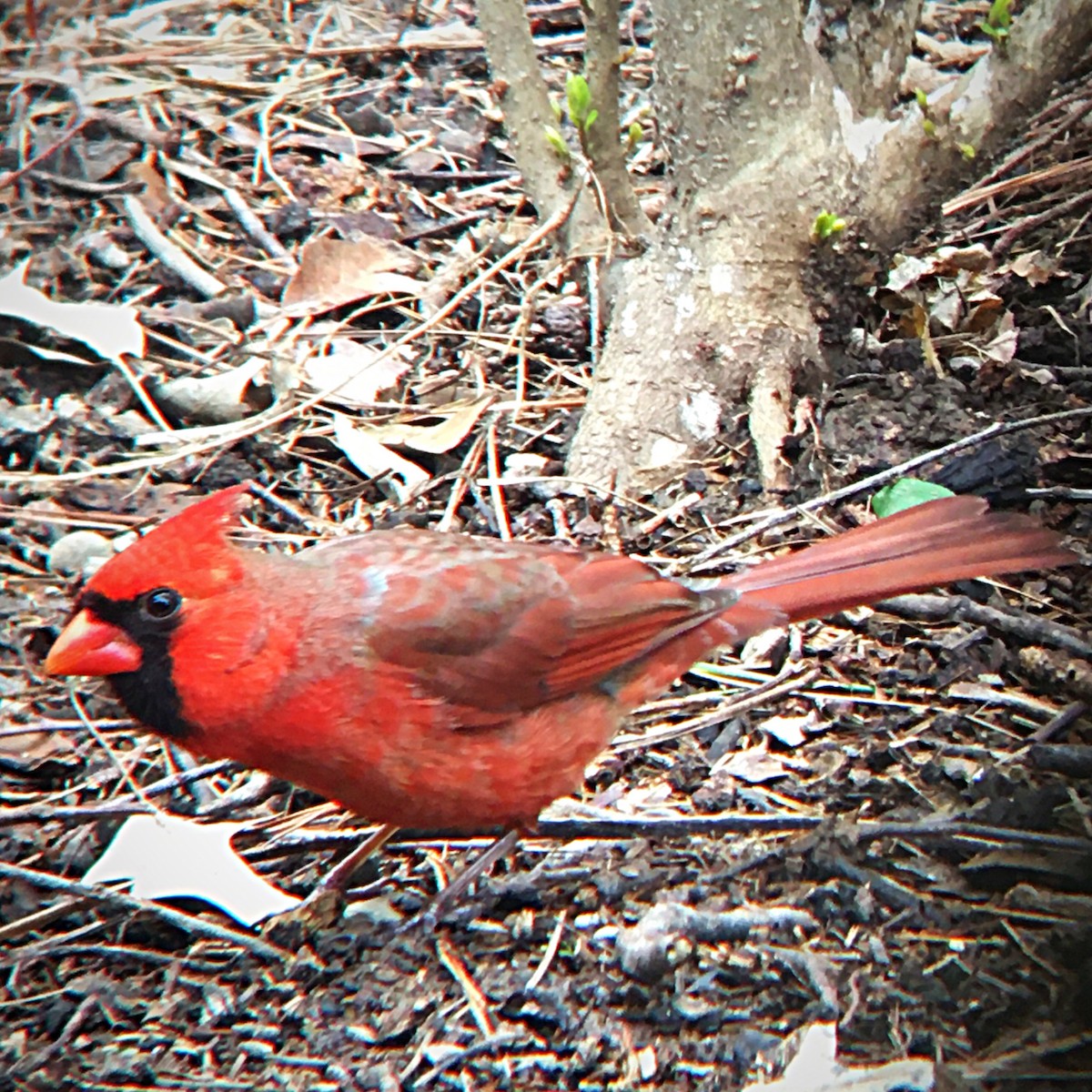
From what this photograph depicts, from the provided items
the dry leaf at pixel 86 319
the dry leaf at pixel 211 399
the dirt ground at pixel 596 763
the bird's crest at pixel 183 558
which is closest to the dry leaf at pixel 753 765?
the dirt ground at pixel 596 763

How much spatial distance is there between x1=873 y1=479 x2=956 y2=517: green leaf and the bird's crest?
5.92 feet

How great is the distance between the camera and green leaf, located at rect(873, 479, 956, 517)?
373 centimetres

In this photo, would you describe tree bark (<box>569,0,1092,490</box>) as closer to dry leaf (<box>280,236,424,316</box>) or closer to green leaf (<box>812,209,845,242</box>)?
green leaf (<box>812,209,845,242</box>)

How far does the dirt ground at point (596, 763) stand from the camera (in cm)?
259

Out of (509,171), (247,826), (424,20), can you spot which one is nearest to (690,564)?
(247,826)

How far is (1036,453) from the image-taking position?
3.82 meters

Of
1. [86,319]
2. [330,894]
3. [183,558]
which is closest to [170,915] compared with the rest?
[330,894]

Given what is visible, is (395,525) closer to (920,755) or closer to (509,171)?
(920,755)

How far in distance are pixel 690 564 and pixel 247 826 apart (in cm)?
136

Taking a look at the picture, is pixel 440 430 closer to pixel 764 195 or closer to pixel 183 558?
pixel 764 195

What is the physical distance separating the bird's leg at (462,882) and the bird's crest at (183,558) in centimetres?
83

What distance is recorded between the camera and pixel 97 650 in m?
2.80

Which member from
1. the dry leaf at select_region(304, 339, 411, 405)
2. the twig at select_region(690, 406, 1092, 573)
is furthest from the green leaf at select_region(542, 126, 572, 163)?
the twig at select_region(690, 406, 1092, 573)

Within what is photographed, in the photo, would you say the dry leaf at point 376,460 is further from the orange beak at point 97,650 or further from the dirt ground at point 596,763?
the orange beak at point 97,650
